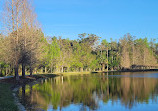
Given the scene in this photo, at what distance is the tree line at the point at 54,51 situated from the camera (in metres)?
37.7

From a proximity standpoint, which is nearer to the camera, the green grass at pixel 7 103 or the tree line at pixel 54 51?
the green grass at pixel 7 103

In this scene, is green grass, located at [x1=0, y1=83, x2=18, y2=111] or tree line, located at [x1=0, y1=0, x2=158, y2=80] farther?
tree line, located at [x1=0, y1=0, x2=158, y2=80]

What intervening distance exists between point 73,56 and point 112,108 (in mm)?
78653

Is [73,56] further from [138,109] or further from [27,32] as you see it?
[138,109]

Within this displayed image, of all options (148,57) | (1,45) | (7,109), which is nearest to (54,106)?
(7,109)

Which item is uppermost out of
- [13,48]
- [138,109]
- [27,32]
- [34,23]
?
[34,23]

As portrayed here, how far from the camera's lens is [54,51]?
79.1m

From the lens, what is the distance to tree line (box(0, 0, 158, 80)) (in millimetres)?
37719

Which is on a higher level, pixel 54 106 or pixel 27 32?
pixel 27 32

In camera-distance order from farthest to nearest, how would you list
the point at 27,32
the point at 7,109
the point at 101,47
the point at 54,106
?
1. the point at 101,47
2. the point at 27,32
3. the point at 54,106
4. the point at 7,109

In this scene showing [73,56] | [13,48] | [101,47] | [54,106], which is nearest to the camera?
[54,106]

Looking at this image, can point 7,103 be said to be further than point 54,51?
No

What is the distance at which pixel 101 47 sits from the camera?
123 metres

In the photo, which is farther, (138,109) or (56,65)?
(56,65)
